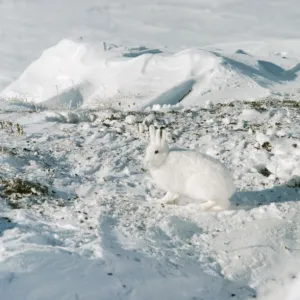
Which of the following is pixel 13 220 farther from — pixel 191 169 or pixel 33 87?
pixel 33 87

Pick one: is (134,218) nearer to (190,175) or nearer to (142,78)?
(190,175)

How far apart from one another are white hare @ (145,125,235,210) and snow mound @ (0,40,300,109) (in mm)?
6420

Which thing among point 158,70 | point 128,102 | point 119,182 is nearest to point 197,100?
point 128,102

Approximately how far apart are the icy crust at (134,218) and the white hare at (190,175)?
0.17m

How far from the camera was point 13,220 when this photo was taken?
16.9ft

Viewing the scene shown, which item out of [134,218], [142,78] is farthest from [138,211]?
[142,78]

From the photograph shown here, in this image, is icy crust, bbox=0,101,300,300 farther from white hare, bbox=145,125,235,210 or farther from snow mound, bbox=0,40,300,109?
snow mound, bbox=0,40,300,109

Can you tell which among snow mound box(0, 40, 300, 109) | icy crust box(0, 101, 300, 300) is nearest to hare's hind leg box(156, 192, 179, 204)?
icy crust box(0, 101, 300, 300)

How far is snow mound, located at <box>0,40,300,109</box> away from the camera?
13573 mm

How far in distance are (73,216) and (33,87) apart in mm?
13936

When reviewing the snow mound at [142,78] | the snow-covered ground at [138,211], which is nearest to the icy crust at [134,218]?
the snow-covered ground at [138,211]

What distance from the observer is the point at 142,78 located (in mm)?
15547

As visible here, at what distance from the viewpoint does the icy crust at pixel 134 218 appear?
408 cm

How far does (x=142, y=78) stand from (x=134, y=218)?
10535 millimetres
